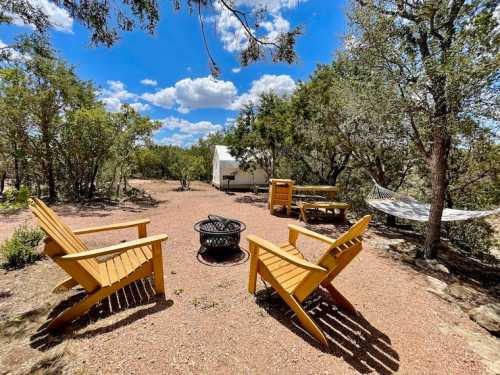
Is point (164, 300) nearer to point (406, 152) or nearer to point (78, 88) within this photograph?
point (406, 152)

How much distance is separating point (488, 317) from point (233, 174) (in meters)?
14.8

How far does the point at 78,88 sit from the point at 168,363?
479 inches

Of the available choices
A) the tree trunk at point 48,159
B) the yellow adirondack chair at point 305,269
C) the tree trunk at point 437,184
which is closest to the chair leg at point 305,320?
the yellow adirondack chair at point 305,269

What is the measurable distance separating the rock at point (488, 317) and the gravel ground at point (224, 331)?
0.11m

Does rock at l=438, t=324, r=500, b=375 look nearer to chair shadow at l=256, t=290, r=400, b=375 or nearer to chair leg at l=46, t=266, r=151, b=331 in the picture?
chair shadow at l=256, t=290, r=400, b=375

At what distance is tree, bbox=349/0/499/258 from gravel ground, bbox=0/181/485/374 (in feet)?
8.68

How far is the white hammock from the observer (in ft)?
16.6

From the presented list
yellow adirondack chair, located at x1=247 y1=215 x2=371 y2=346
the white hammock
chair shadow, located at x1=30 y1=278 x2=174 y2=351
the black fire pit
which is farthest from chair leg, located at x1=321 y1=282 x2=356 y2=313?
the white hammock

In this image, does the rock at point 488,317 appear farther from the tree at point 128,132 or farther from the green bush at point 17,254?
the tree at point 128,132

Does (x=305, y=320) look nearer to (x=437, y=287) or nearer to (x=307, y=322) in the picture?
(x=307, y=322)

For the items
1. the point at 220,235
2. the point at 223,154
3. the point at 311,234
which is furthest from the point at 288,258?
the point at 223,154

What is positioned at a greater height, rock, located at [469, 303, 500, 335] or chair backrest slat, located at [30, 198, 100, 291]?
chair backrest slat, located at [30, 198, 100, 291]

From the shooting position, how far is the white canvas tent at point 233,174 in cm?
1652

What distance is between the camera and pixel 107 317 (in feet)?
7.61
